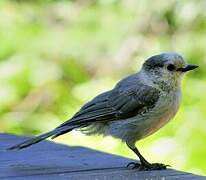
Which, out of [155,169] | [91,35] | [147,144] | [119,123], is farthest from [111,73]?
[155,169]

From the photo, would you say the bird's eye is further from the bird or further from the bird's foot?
the bird's foot

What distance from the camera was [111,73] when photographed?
8.23 m

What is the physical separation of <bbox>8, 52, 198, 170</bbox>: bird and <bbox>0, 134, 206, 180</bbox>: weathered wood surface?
0.16 m

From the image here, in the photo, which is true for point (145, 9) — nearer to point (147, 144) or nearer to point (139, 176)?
point (147, 144)

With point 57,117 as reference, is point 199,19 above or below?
above

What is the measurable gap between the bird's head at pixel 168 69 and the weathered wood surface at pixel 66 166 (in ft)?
1.75

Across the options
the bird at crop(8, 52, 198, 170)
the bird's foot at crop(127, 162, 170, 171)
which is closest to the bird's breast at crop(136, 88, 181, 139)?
the bird at crop(8, 52, 198, 170)

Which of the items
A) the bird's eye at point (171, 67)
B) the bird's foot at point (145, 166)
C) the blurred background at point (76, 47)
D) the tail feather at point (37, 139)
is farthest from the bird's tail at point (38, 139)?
the blurred background at point (76, 47)

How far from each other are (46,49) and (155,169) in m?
3.87

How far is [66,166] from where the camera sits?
3932 millimetres

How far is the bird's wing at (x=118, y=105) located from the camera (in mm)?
4527

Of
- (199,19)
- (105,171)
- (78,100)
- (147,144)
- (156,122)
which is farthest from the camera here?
(199,19)

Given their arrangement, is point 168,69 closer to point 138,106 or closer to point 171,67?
point 171,67

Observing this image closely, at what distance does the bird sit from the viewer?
4.49 m
